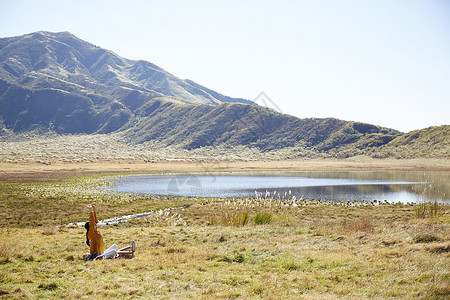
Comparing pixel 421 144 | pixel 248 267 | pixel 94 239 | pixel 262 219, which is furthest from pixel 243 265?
pixel 421 144

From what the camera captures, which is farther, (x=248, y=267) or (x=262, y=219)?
(x=262, y=219)

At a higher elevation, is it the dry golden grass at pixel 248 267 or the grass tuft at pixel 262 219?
the dry golden grass at pixel 248 267

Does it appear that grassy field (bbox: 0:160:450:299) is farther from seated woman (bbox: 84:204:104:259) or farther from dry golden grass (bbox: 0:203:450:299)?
seated woman (bbox: 84:204:104:259)

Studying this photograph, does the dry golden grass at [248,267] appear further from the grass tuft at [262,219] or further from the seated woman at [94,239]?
the grass tuft at [262,219]

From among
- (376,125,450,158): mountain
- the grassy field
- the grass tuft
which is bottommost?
the grass tuft

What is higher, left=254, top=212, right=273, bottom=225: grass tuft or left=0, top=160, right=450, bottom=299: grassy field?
left=0, top=160, right=450, bottom=299: grassy field

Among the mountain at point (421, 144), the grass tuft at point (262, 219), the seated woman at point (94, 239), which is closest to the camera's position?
the seated woman at point (94, 239)

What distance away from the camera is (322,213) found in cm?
2831

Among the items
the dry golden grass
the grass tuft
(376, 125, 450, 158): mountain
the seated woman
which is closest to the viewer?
the dry golden grass

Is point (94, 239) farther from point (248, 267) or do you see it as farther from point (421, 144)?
point (421, 144)

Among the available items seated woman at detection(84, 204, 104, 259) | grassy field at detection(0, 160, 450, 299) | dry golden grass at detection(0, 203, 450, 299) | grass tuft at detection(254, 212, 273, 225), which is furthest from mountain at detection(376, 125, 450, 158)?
seated woman at detection(84, 204, 104, 259)

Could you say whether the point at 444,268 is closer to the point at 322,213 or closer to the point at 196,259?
the point at 196,259

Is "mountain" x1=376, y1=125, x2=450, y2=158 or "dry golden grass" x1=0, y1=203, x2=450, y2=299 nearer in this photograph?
"dry golden grass" x1=0, y1=203, x2=450, y2=299

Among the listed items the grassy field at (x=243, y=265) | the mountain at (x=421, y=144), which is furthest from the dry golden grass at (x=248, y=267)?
the mountain at (x=421, y=144)
